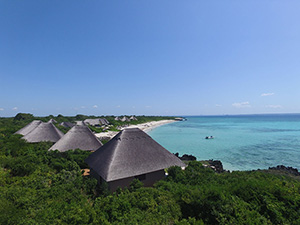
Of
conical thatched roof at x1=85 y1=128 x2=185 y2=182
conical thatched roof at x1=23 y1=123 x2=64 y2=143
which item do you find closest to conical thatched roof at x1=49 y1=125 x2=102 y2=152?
conical thatched roof at x1=23 y1=123 x2=64 y2=143

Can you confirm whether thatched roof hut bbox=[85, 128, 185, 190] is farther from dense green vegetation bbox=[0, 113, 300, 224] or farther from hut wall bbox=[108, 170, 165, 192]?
dense green vegetation bbox=[0, 113, 300, 224]

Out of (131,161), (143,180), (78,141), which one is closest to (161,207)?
(131,161)

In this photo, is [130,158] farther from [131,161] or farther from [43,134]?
[43,134]

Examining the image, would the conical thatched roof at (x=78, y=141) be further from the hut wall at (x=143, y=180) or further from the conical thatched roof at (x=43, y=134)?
the hut wall at (x=143, y=180)

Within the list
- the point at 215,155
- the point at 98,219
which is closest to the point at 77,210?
the point at 98,219

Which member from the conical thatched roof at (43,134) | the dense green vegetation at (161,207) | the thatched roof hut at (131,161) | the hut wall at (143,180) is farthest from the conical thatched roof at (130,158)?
the conical thatched roof at (43,134)

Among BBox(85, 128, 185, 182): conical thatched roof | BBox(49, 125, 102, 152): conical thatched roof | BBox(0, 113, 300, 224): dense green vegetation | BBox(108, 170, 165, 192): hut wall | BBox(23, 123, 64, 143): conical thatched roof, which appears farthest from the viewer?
BBox(23, 123, 64, 143): conical thatched roof
